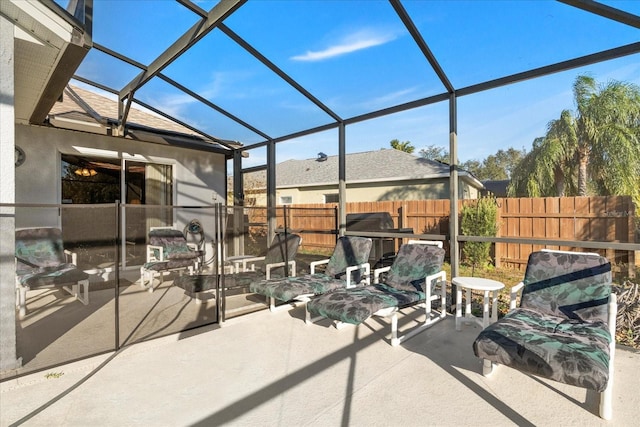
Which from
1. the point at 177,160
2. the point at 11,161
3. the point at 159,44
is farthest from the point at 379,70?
the point at 177,160

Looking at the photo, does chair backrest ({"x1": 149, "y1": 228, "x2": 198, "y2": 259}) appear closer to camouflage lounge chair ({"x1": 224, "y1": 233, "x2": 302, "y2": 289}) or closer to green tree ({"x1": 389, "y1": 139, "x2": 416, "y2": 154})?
camouflage lounge chair ({"x1": 224, "y1": 233, "x2": 302, "y2": 289})

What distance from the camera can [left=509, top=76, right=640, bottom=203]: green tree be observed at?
3.67 m

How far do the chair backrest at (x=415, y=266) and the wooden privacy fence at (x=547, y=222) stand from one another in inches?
54.1

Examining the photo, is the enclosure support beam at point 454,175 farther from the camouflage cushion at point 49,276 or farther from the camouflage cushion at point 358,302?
the camouflage cushion at point 49,276

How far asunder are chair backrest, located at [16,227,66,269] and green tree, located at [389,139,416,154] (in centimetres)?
2097

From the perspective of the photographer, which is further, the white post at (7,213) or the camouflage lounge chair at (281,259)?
the camouflage lounge chair at (281,259)

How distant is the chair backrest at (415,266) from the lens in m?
4.14

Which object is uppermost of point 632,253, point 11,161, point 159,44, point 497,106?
point 159,44

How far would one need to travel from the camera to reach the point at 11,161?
288cm

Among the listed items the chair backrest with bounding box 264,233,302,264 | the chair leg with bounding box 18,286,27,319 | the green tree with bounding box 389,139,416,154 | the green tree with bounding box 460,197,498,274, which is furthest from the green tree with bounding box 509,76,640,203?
the green tree with bounding box 389,139,416,154

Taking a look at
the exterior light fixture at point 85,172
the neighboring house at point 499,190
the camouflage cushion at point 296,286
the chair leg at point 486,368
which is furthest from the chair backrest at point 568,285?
the exterior light fixture at point 85,172

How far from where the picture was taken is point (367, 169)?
13453mm

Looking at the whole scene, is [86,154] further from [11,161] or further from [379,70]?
[379,70]

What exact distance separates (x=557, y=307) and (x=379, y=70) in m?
3.19
